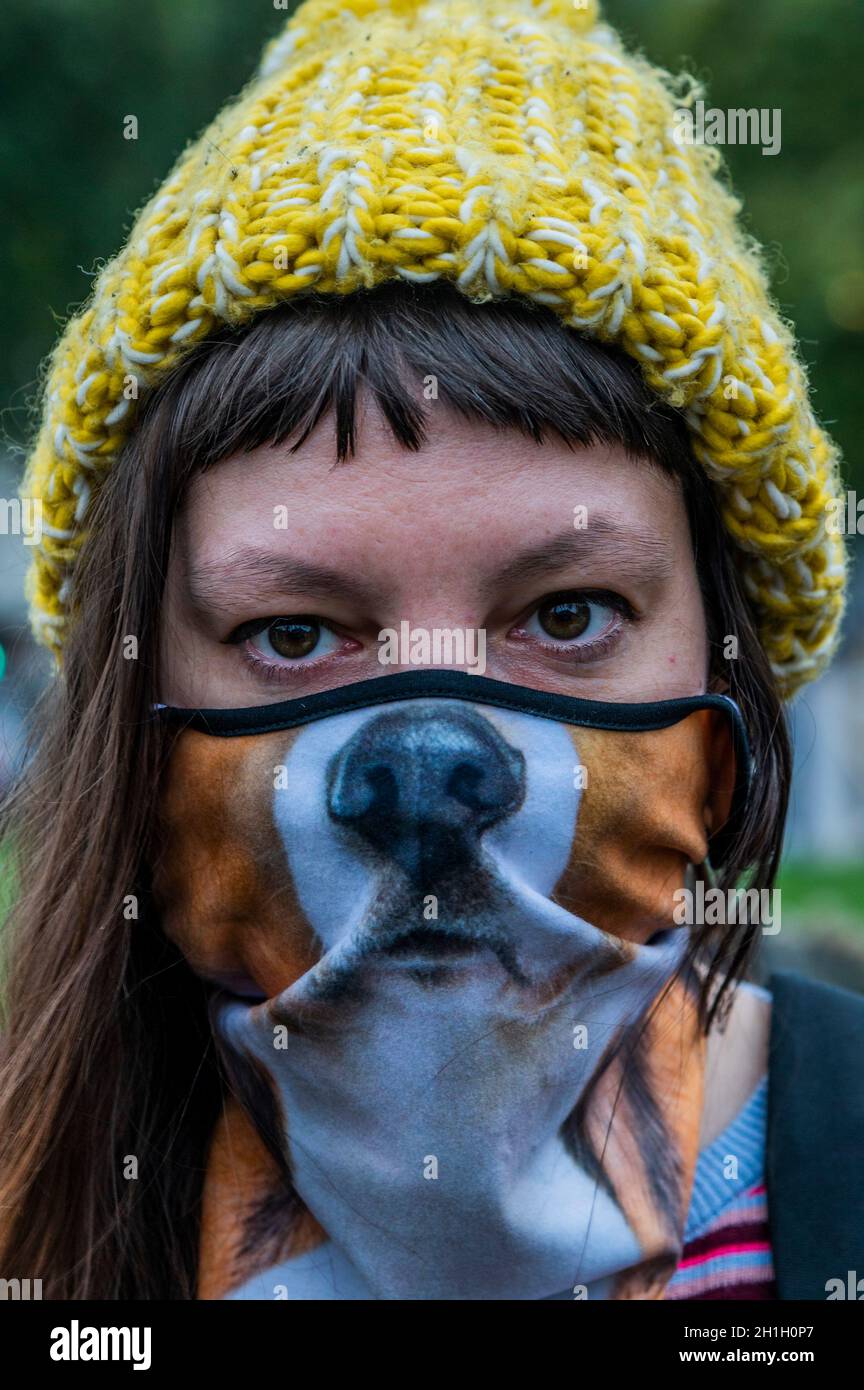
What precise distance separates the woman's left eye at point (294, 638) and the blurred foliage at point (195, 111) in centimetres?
578

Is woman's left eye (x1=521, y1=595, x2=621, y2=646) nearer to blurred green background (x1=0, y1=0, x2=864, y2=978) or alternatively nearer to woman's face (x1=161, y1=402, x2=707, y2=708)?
woman's face (x1=161, y1=402, x2=707, y2=708)

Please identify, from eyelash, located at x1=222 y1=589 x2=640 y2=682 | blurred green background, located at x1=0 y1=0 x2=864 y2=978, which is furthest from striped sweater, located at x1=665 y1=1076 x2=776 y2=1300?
blurred green background, located at x1=0 y1=0 x2=864 y2=978

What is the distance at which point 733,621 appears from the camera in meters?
2.20

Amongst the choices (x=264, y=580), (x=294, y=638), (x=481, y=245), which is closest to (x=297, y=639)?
(x=294, y=638)

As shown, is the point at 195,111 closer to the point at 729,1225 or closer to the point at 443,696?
the point at 443,696

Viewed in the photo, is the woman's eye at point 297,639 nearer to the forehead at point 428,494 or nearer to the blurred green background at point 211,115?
the forehead at point 428,494

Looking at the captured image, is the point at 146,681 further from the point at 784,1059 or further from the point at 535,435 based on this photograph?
the point at 784,1059

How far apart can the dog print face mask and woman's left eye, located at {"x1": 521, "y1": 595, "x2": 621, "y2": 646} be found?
0.11 meters

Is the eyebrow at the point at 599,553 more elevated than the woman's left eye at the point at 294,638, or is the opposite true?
the eyebrow at the point at 599,553

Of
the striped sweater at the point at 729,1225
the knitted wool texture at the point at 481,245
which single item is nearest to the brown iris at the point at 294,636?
the knitted wool texture at the point at 481,245

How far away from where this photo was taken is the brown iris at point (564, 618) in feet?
6.46

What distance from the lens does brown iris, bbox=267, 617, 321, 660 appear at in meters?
1.98

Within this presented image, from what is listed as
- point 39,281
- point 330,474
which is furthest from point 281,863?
point 39,281

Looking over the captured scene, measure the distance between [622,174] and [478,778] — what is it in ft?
3.25
